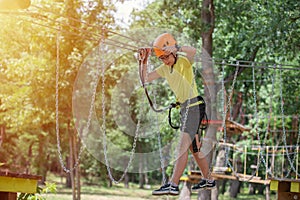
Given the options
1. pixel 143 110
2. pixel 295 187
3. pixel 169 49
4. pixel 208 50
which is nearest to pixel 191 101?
pixel 169 49

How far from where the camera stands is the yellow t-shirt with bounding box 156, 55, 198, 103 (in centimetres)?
461

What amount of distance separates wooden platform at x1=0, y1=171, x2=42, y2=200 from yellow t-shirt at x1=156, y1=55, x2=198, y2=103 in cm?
146

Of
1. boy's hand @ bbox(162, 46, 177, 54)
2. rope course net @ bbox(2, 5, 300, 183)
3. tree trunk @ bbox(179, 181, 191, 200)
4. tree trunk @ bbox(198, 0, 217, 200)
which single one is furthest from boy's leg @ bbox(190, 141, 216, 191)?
tree trunk @ bbox(179, 181, 191, 200)

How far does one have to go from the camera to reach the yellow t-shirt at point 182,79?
182 inches

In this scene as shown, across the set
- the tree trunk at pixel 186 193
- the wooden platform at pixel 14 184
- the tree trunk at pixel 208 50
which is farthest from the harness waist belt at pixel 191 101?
the tree trunk at pixel 186 193

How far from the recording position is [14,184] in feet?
13.8

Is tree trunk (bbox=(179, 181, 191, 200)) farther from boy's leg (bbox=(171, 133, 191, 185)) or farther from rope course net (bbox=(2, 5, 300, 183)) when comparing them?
boy's leg (bbox=(171, 133, 191, 185))

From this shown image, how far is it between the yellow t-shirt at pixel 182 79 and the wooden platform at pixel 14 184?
4.77 feet

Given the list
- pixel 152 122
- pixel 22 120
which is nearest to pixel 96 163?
pixel 152 122

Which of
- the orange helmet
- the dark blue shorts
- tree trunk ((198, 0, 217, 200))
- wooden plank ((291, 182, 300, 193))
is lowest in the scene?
wooden plank ((291, 182, 300, 193))

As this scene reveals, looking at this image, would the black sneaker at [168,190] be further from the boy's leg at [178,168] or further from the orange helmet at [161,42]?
the orange helmet at [161,42]

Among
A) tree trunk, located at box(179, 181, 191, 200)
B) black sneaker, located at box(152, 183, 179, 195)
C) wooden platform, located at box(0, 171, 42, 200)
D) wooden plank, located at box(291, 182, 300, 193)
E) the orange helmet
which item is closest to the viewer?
wooden platform, located at box(0, 171, 42, 200)

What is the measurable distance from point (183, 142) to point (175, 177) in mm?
317

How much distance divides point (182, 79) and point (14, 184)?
5.59ft
